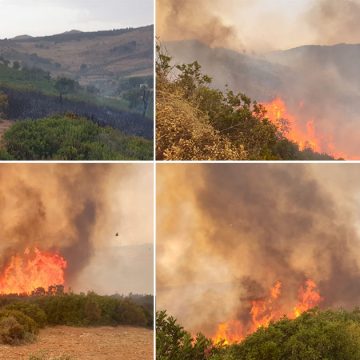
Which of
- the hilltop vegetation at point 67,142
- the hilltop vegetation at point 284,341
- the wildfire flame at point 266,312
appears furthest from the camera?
the wildfire flame at point 266,312

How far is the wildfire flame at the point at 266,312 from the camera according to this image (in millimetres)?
6074

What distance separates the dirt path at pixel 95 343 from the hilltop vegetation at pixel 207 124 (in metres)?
1.39

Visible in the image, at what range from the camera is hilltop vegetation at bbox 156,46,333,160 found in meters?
6.03

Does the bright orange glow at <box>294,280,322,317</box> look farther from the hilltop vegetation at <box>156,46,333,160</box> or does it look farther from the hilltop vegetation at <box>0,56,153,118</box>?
the hilltop vegetation at <box>0,56,153,118</box>

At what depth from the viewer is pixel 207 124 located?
6.10m

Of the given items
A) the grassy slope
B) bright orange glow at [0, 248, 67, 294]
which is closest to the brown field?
the grassy slope

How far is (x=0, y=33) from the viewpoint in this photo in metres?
6.01

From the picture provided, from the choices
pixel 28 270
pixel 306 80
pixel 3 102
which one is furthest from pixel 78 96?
pixel 306 80

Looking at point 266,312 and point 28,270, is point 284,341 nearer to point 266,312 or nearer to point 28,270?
point 266,312

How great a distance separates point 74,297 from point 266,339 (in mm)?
1491

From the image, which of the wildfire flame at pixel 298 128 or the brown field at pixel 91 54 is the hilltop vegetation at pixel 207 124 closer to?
the wildfire flame at pixel 298 128

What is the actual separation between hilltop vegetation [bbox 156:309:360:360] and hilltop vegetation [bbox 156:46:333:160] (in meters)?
1.24

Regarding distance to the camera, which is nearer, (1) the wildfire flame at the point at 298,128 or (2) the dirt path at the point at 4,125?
(2) the dirt path at the point at 4,125

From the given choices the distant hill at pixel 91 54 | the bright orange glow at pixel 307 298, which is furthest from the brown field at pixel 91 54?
the bright orange glow at pixel 307 298
